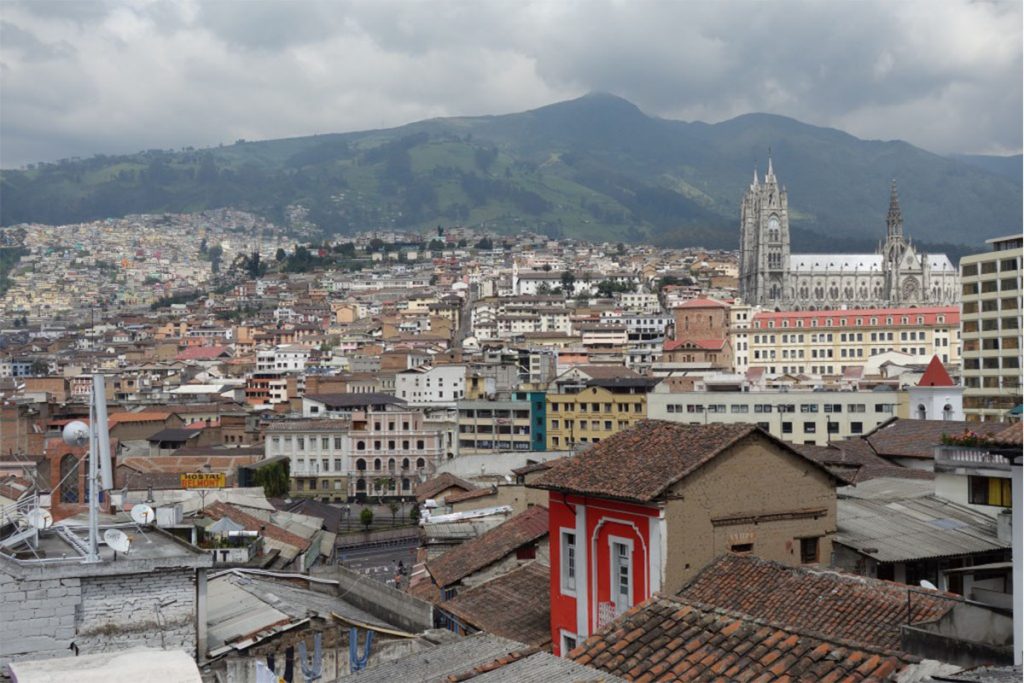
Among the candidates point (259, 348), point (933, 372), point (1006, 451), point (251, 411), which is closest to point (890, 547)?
point (1006, 451)

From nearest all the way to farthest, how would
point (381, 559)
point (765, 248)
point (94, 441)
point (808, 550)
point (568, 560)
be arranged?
point (94, 441), point (808, 550), point (568, 560), point (381, 559), point (765, 248)

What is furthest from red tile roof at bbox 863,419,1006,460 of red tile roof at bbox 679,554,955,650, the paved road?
the paved road

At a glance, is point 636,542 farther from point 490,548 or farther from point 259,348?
point 259,348

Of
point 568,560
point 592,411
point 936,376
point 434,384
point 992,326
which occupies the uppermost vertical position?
point 992,326

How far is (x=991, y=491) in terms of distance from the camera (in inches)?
388

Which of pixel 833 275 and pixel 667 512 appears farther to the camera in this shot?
pixel 833 275

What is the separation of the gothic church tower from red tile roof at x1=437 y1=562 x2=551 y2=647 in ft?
458

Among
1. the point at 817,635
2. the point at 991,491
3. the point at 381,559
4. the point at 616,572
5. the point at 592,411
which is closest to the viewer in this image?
the point at 817,635

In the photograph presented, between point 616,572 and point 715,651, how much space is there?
4.89 meters

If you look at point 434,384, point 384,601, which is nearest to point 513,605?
point 384,601

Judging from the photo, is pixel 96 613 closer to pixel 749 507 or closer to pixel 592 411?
pixel 749 507

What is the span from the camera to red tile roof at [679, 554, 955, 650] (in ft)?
35.8

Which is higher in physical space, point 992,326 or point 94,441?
point 992,326

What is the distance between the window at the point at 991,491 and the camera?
9766 mm
